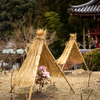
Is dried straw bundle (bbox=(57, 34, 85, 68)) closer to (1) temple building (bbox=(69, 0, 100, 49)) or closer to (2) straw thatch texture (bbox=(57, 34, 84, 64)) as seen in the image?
(2) straw thatch texture (bbox=(57, 34, 84, 64))

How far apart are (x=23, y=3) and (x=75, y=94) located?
17.6m

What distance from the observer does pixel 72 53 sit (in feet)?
20.2

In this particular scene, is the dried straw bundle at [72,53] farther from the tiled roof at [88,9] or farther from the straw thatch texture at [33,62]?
the tiled roof at [88,9]

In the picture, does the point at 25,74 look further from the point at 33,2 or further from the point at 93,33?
the point at 33,2

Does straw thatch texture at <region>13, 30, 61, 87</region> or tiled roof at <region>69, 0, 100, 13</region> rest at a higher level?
tiled roof at <region>69, 0, 100, 13</region>

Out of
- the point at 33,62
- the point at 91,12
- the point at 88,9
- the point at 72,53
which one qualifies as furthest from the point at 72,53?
the point at 33,62

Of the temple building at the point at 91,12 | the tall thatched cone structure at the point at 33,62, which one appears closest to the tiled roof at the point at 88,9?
the temple building at the point at 91,12

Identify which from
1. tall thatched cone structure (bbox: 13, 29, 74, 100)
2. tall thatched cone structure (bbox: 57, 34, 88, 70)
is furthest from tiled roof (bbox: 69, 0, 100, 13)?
tall thatched cone structure (bbox: 13, 29, 74, 100)

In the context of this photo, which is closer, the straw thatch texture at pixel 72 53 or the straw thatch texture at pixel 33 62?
the straw thatch texture at pixel 33 62

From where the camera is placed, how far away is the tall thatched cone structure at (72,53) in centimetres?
562

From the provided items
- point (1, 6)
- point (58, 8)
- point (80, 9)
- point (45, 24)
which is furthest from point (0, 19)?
point (80, 9)

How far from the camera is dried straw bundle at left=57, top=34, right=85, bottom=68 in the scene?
562 centimetres

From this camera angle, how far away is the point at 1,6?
62.3 ft

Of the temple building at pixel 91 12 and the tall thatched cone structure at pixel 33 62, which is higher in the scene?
the temple building at pixel 91 12
